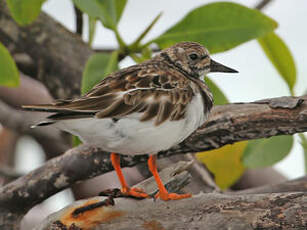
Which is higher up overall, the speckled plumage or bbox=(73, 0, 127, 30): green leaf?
bbox=(73, 0, 127, 30): green leaf

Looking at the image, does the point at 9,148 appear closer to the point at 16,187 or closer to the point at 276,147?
the point at 16,187

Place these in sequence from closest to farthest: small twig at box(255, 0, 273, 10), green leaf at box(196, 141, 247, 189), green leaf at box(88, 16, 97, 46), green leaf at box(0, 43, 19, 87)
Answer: green leaf at box(0, 43, 19, 87)
green leaf at box(196, 141, 247, 189)
green leaf at box(88, 16, 97, 46)
small twig at box(255, 0, 273, 10)

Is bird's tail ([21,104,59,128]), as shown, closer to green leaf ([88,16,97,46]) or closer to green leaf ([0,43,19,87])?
green leaf ([0,43,19,87])

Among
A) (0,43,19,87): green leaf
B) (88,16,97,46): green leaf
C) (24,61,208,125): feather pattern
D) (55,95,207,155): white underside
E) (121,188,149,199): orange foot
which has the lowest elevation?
(121,188,149,199): orange foot

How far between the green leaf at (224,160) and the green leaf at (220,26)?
1.09ft

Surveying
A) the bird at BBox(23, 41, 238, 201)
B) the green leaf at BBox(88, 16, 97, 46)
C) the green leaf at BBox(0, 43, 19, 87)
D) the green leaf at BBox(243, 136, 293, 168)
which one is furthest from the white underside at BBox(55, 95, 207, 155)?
the green leaf at BBox(88, 16, 97, 46)

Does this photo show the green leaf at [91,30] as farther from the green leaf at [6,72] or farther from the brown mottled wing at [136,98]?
the brown mottled wing at [136,98]

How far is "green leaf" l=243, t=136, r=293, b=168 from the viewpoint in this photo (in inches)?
51.8

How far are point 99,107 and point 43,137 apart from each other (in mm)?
1079

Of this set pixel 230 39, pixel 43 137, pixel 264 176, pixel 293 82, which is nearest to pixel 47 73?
pixel 43 137

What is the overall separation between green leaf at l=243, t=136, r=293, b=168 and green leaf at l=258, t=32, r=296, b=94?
13 cm

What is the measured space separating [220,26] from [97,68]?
11.8 inches

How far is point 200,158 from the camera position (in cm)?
150

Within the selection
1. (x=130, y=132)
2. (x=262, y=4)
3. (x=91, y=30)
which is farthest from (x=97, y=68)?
(x=262, y=4)
